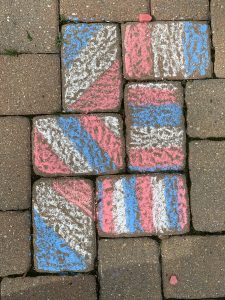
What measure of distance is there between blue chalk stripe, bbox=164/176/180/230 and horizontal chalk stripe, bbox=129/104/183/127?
35 centimetres

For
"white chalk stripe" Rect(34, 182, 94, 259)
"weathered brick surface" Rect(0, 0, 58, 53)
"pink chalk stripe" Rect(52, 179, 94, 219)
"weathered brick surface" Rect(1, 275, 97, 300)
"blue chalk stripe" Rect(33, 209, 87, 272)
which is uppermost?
"weathered brick surface" Rect(0, 0, 58, 53)

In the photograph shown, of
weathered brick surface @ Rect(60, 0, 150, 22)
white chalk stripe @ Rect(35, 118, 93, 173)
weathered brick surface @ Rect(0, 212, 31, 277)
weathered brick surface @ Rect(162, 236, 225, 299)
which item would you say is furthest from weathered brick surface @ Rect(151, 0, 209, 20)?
weathered brick surface @ Rect(0, 212, 31, 277)

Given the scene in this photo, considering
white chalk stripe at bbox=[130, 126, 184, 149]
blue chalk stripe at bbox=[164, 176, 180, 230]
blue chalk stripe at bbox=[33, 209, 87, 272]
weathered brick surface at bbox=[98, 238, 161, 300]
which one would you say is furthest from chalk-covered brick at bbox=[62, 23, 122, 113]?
weathered brick surface at bbox=[98, 238, 161, 300]

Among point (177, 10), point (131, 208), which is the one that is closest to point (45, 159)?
point (131, 208)

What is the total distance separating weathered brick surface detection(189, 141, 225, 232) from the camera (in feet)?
8.64

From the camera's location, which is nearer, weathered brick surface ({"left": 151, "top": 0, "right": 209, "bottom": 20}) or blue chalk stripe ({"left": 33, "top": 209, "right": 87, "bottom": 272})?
blue chalk stripe ({"left": 33, "top": 209, "right": 87, "bottom": 272})

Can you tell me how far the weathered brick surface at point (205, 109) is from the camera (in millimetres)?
2654

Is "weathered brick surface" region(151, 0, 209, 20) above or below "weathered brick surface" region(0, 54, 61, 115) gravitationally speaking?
above

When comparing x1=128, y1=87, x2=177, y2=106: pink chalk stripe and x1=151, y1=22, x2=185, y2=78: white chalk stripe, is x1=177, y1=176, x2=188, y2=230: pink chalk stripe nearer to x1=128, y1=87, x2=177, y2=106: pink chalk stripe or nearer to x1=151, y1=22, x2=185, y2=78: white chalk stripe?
x1=128, y1=87, x2=177, y2=106: pink chalk stripe

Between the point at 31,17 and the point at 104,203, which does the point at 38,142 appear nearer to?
the point at 104,203

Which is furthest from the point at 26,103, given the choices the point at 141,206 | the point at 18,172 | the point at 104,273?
the point at 104,273

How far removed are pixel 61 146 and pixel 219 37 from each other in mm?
1226

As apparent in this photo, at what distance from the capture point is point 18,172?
2.61 m

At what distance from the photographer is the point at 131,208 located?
2.60m
